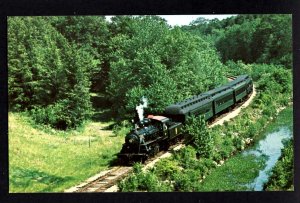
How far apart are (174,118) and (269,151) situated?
2785 mm

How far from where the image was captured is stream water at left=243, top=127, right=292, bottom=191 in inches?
586

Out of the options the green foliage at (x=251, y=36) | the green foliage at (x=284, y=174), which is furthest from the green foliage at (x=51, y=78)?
the green foliage at (x=284, y=174)

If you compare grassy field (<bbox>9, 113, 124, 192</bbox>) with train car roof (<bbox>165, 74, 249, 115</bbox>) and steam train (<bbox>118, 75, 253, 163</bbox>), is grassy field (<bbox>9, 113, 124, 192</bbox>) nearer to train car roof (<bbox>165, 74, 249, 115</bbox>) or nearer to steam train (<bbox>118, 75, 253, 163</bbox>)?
steam train (<bbox>118, 75, 253, 163</bbox>)

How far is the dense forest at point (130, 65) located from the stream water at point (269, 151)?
1.99 feet

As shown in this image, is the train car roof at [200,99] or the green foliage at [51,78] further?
the train car roof at [200,99]

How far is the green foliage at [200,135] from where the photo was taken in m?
15.4

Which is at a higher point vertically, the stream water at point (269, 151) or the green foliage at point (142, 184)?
the stream water at point (269, 151)

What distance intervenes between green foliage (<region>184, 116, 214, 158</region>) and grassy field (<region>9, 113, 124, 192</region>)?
1961mm

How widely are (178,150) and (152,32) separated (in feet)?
11.1

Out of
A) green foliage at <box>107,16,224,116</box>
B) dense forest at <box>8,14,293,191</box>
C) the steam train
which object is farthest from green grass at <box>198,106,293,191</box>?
green foliage at <box>107,16,224,116</box>

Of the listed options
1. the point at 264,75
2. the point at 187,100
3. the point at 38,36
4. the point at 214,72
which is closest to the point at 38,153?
the point at 38,36

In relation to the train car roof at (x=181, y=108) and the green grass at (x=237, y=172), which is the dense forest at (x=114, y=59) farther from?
the green grass at (x=237, y=172)

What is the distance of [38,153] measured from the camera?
1509cm

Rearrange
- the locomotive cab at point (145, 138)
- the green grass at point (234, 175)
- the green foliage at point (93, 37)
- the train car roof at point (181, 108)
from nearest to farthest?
the green grass at point (234, 175), the locomotive cab at point (145, 138), the green foliage at point (93, 37), the train car roof at point (181, 108)
